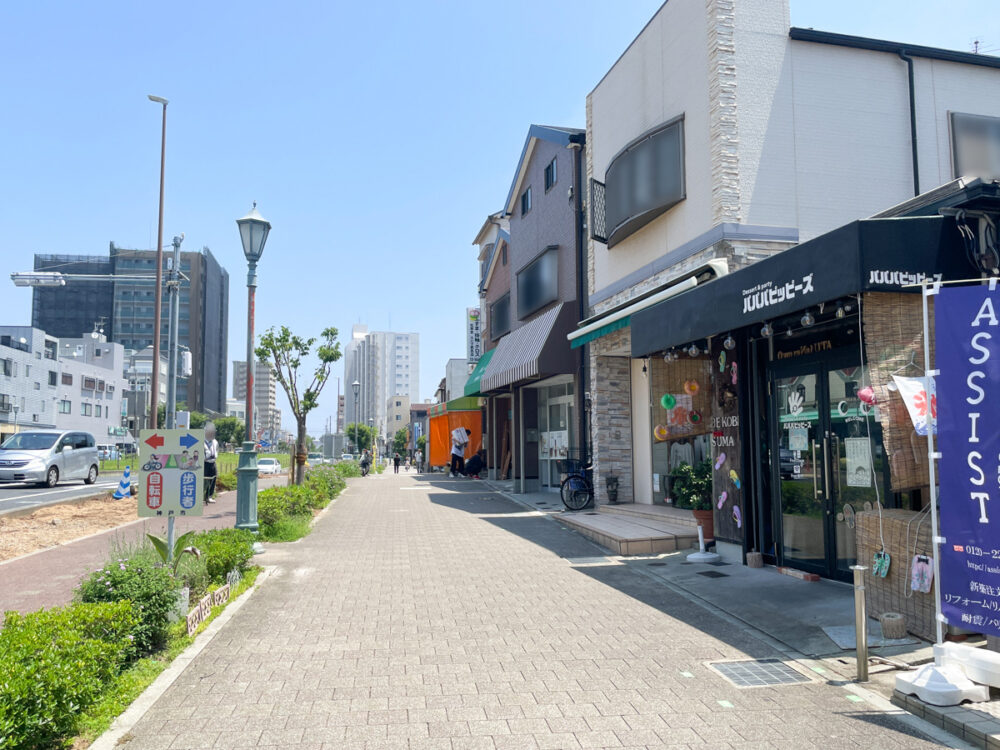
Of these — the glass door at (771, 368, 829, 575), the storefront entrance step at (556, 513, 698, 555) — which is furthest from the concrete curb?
the glass door at (771, 368, 829, 575)

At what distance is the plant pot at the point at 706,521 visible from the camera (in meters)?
10.3

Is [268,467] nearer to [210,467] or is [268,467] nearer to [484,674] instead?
[210,467]

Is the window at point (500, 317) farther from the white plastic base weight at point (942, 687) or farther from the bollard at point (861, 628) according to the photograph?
the white plastic base weight at point (942, 687)

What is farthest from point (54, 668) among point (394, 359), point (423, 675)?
point (394, 359)

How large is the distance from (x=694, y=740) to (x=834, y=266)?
4.20 metres

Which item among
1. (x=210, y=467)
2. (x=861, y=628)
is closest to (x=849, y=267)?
(x=861, y=628)

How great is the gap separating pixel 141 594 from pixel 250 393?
6.17m

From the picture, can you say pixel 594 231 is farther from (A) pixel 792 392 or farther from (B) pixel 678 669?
(B) pixel 678 669

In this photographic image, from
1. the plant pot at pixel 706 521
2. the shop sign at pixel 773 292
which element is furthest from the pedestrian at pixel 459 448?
the shop sign at pixel 773 292

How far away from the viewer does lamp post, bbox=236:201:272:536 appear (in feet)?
36.7

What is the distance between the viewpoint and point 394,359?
177 metres

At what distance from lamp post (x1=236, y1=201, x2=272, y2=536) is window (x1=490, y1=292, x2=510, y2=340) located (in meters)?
14.1

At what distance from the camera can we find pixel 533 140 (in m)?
21.6

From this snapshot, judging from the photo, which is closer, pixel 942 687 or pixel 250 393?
pixel 942 687
